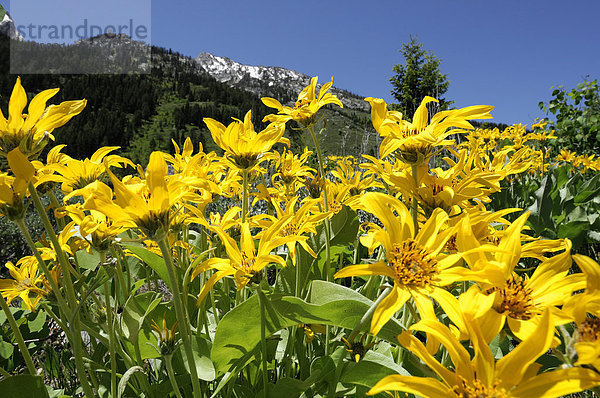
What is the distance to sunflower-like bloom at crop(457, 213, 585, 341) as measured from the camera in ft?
2.00

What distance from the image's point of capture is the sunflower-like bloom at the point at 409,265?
2.20ft

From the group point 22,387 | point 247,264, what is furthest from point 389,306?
point 22,387

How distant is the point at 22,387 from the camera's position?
847 mm

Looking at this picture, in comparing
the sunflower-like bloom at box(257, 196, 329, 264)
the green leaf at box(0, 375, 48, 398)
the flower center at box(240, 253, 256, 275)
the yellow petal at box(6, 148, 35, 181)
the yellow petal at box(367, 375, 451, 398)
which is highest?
the yellow petal at box(6, 148, 35, 181)

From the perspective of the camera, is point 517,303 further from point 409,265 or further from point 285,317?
point 285,317

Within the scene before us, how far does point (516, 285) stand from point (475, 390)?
0.24 meters

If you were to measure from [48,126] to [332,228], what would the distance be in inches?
39.8

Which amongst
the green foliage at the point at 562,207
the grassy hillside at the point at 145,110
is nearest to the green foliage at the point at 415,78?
the grassy hillside at the point at 145,110

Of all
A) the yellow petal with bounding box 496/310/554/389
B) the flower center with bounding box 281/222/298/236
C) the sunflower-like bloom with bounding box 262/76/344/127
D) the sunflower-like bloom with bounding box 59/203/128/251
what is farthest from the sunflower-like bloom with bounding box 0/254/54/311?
the yellow petal with bounding box 496/310/554/389

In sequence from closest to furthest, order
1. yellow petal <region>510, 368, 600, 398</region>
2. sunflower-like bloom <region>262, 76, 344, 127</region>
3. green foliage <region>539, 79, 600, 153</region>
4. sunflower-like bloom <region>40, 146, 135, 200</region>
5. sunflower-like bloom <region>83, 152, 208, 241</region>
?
1. yellow petal <region>510, 368, 600, 398</region>
2. sunflower-like bloom <region>83, 152, 208, 241</region>
3. sunflower-like bloom <region>40, 146, 135, 200</region>
4. sunflower-like bloom <region>262, 76, 344, 127</region>
5. green foliage <region>539, 79, 600, 153</region>

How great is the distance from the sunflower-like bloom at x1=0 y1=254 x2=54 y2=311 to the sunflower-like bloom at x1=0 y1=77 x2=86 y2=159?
573mm

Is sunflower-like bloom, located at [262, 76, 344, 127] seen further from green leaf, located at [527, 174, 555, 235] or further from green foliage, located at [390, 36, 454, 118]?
green foliage, located at [390, 36, 454, 118]

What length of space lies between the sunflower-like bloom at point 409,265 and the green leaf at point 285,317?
0.37ft

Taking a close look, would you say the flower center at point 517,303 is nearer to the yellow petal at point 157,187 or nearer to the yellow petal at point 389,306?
the yellow petal at point 389,306
